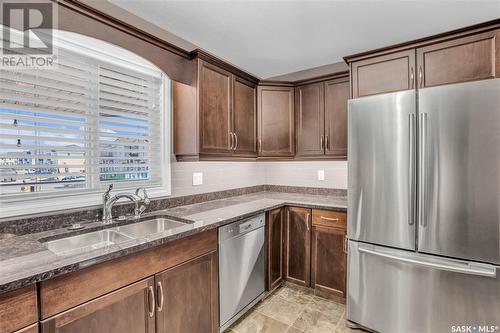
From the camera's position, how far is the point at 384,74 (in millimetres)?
1955

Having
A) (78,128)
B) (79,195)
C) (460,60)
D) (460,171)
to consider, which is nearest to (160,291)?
(79,195)

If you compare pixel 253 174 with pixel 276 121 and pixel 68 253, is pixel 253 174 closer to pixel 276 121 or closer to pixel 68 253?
pixel 276 121

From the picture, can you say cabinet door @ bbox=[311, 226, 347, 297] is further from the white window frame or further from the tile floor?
the white window frame

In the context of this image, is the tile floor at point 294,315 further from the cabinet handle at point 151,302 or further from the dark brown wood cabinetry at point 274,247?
the cabinet handle at point 151,302

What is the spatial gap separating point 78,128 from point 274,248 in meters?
1.93

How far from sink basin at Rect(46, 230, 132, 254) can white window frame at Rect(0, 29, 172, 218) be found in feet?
0.74

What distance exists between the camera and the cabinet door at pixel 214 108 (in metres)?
2.08

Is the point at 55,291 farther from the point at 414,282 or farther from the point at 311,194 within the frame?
the point at 311,194

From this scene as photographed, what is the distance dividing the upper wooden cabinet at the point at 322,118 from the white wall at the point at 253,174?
11.4 inches

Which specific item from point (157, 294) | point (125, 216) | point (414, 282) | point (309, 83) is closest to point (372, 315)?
point (414, 282)

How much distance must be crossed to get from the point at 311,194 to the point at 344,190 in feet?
1.29

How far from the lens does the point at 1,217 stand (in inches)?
53.1

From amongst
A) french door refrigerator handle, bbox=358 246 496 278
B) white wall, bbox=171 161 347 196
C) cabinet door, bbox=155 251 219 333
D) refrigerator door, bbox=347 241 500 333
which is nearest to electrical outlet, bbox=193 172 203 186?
white wall, bbox=171 161 347 196

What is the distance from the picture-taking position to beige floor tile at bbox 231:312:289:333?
6.36ft
